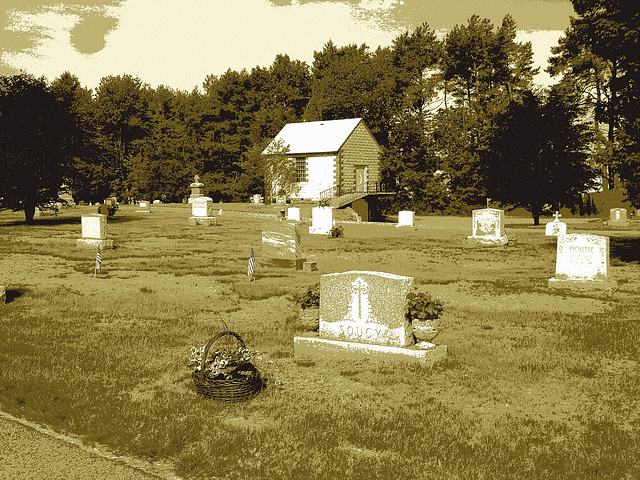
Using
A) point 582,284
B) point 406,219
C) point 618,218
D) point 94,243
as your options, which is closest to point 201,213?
point 94,243

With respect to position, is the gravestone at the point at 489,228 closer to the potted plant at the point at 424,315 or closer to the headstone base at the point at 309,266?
the headstone base at the point at 309,266

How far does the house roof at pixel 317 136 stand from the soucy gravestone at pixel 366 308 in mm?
45738

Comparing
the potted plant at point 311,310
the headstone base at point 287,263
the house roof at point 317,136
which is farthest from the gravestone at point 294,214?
the potted plant at point 311,310

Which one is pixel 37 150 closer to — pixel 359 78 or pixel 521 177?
pixel 521 177

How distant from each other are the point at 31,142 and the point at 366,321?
32.3m

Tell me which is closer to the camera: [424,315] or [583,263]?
[424,315]

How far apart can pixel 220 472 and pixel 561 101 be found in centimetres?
4533

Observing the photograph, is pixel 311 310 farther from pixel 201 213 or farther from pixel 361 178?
pixel 361 178

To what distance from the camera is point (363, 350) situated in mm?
9312

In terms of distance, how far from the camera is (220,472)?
579 cm

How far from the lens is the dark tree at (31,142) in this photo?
34.6 meters

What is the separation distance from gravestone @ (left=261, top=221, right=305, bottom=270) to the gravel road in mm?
13923

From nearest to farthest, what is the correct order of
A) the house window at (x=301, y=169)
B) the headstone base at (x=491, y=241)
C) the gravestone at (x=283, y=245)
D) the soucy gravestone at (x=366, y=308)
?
the soucy gravestone at (x=366, y=308)
the gravestone at (x=283, y=245)
the headstone base at (x=491, y=241)
the house window at (x=301, y=169)

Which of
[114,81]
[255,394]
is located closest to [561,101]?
[255,394]
